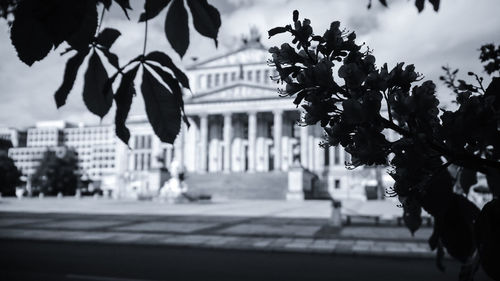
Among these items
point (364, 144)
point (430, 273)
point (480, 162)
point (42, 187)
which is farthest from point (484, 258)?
point (42, 187)

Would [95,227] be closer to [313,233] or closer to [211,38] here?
[313,233]

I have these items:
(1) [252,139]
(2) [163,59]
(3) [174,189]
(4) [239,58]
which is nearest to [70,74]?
(2) [163,59]

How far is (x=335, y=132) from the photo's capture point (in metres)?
1.14

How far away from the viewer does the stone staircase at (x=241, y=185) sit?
5309 centimetres

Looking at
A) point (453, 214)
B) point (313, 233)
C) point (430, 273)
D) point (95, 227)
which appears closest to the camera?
point (453, 214)

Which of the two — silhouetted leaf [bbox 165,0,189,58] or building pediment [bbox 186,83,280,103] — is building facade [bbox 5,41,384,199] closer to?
building pediment [bbox 186,83,280,103]

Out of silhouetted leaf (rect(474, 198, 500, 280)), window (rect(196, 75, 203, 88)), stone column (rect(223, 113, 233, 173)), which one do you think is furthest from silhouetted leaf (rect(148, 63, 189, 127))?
window (rect(196, 75, 203, 88))

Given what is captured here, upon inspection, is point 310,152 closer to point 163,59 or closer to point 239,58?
point 239,58

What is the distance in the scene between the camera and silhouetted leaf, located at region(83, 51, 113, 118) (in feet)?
5.44

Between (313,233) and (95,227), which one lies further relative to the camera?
(95,227)

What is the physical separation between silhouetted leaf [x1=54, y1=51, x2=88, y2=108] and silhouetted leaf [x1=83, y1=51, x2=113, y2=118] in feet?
0.22

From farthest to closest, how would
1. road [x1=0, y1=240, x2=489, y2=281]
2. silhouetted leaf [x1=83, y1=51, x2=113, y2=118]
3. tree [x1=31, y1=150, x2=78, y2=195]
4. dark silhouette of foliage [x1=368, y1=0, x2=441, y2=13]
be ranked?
tree [x1=31, y1=150, x2=78, y2=195] < road [x1=0, y1=240, x2=489, y2=281] < dark silhouette of foliage [x1=368, y1=0, x2=441, y2=13] < silhouetted leaf [x1=83, y1=51, x2=113, y2=118]

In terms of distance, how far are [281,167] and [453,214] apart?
63942mm

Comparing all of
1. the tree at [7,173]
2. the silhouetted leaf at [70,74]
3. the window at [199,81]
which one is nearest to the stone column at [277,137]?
the window at [199,81]
